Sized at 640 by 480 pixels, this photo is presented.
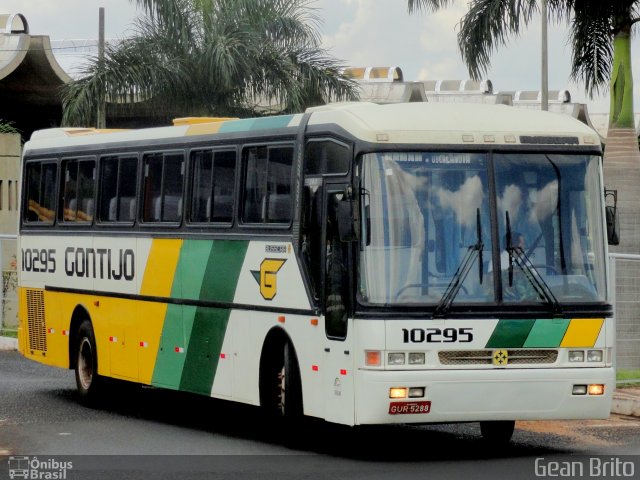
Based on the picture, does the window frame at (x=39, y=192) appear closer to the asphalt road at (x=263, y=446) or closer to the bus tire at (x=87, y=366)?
the bus tire at (x=87, y=366)

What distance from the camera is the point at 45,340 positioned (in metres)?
19.2

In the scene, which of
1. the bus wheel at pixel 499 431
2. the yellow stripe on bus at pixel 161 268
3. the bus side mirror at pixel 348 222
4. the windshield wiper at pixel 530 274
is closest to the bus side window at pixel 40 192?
the yellow stripe on bus at pixel 161 268

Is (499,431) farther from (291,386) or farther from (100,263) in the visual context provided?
(100,263)

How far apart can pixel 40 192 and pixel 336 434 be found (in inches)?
242

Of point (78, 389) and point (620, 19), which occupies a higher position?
point (620, 19)

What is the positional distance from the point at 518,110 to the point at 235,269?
3.01 m

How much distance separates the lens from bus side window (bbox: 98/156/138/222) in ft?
55.6

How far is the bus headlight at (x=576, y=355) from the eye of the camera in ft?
42.0

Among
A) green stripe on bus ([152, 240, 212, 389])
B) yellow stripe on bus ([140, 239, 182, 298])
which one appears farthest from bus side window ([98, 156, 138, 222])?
green stripe on bus ([152, 240, 212, 389])

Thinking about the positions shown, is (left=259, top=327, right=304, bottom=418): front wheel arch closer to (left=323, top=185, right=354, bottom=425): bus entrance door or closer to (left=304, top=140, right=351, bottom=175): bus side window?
(left=323, top=185, right=354, bottom=425): bus entrance door

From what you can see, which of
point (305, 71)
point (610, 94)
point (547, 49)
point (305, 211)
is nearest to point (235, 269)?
point (305, 211)

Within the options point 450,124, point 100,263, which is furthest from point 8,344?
point 450,124

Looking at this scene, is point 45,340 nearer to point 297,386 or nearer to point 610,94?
point 297,386

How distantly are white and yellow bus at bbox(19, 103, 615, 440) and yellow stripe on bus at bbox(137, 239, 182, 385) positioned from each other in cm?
99
